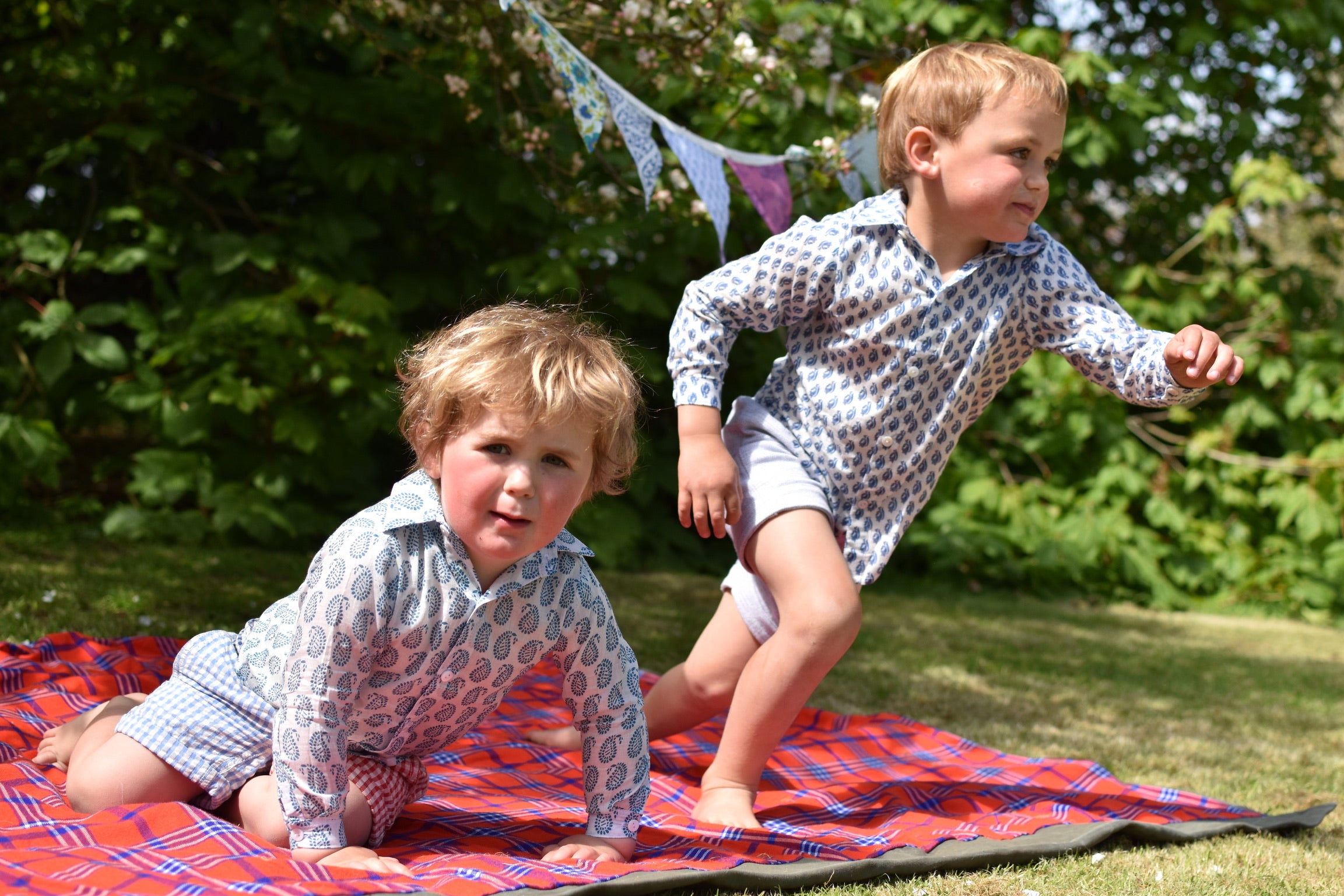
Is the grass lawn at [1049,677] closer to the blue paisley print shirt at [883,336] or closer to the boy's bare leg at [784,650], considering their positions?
the boy's bare leg at [784,650]

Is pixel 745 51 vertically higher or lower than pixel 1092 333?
higher

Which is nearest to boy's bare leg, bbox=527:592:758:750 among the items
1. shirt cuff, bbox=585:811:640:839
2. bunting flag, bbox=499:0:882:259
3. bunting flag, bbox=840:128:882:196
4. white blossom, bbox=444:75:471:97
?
shirt cuff, bbox=585:811:640:839

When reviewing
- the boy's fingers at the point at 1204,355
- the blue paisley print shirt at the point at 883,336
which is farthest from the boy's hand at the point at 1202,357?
the blue paisley print shirt at the point at 883,336

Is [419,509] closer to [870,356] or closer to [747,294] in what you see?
[747,294]

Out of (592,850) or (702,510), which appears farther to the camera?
(702,510)

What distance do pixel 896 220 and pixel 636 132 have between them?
1.06m

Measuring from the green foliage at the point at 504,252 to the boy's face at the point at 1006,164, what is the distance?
4.12 ft

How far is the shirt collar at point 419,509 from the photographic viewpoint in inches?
63.0

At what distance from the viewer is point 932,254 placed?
86.8 inches

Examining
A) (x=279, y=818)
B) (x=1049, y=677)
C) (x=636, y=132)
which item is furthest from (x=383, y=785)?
(x=1049, y=677)

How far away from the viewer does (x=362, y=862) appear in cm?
159

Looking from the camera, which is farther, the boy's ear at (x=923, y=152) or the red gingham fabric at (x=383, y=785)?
the boy's ear at (x=923, y=152)

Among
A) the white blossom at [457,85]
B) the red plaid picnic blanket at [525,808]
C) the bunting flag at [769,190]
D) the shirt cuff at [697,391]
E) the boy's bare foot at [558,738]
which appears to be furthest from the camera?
the white blossom at [457,85]

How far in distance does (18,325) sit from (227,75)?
54.0 inches
